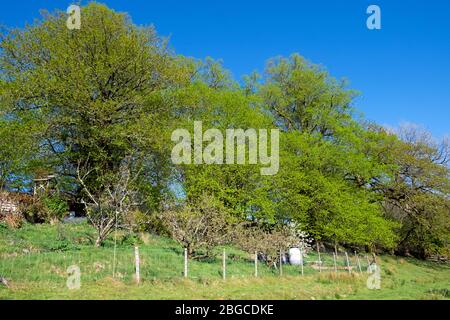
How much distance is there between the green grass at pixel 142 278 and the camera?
1232cm

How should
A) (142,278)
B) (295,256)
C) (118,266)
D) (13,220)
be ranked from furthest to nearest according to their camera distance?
1. (295,256)
2. (13,220)
3. (118,266)
4. (142,278)

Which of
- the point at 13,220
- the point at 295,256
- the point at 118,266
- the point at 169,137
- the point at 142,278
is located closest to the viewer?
the point at 142,278

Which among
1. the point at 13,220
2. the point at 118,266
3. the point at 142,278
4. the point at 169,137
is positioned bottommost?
the point at 142,278

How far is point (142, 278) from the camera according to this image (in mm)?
15117

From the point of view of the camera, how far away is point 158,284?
1425 centimetres

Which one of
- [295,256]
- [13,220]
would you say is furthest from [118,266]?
[295,256]

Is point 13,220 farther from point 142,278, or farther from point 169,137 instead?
point 142,278

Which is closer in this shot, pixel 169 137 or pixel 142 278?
pixel 142 278

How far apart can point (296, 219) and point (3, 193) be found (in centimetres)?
2065

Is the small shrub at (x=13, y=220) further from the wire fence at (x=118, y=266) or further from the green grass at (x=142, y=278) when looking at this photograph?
the wire fence at (x=118, y=266)

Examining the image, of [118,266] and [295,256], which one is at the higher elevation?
[118,266]
